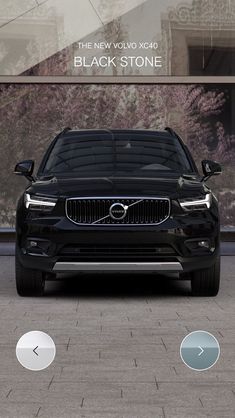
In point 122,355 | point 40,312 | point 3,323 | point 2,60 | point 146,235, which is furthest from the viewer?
point 2,60

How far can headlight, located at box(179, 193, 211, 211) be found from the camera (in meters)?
10.5

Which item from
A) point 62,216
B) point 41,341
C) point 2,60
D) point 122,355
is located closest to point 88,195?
point 62,216

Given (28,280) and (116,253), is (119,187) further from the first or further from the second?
(28,280)

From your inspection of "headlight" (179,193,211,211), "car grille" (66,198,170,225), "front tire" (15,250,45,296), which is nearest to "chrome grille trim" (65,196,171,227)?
"car grille" (66,198,170,225)

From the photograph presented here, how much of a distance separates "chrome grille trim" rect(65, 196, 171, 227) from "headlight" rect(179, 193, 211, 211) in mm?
162

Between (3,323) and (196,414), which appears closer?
(196,414)

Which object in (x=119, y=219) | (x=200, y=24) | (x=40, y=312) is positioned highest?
(x=200, y=24)

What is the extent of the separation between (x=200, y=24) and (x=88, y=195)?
28.3 ft

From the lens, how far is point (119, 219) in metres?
10.4

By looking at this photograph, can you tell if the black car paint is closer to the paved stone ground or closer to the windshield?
the paved stone ground

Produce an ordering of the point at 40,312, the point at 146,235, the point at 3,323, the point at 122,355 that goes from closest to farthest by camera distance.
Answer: the point at 122,355 < the point at 3,323 < the point at 40,312 < the point at 146,235

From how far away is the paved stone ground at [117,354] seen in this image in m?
5.87

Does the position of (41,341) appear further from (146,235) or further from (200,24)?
(200,24)

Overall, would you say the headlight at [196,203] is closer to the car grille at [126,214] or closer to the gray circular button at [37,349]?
the car grille at [126,214]
